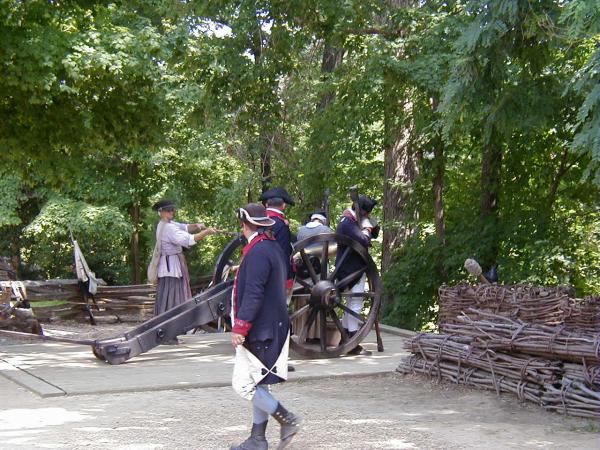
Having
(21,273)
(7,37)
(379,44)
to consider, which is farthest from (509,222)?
(21,273)

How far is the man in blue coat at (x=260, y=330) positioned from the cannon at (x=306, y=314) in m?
3.57

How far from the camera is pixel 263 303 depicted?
21.8ft

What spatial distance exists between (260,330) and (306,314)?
13.7 feet

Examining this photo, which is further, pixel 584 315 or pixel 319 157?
pixel 319 157

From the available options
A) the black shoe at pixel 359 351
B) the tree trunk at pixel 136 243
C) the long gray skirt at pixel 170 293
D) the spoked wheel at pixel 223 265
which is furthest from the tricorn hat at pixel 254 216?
the tree trunk at pixel 136 243

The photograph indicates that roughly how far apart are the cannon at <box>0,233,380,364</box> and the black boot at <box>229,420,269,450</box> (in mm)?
3759

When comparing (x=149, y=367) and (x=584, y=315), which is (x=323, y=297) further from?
(x=584, y=315)

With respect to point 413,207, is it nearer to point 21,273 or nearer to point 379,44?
point 379,44

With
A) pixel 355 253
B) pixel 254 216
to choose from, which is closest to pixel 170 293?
pixel 355 253

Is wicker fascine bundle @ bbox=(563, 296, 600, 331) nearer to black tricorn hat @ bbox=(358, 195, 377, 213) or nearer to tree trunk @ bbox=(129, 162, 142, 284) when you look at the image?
black tricorn hat @ bbox=(358, 195, 377, 213)

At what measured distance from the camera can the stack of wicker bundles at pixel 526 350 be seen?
763 centimetres

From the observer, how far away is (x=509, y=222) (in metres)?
15.7

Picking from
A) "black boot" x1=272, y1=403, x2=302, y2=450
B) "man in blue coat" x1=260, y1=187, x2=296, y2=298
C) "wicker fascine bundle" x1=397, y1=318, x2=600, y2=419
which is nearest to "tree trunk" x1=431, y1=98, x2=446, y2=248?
"man in blue coat" x1=260, y1=187, x2=296, y2=298

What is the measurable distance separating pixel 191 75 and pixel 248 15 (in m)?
1.69
